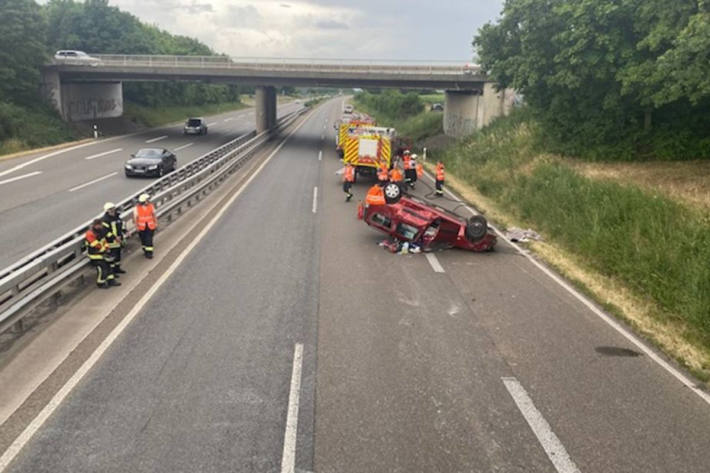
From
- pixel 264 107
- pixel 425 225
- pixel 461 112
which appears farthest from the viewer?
pixel 264 107

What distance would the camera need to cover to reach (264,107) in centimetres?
5209

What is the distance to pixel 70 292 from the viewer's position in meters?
10.4

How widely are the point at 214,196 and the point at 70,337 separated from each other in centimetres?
1368

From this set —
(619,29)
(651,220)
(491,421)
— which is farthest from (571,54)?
(491,421)

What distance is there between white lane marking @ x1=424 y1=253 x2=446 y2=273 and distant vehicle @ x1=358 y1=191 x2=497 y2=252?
297 millimetres

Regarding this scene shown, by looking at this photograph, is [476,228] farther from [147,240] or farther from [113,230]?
[113,230]

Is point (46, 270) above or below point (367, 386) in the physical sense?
above

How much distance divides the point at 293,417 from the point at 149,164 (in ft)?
74.0

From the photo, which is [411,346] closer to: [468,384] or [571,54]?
[468,384]

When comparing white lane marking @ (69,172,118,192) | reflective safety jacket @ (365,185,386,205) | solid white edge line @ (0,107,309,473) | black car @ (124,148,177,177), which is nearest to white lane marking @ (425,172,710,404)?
reflective safety jacket @ (365,185,386,205)

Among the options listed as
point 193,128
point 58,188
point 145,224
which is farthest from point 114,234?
point 193,128

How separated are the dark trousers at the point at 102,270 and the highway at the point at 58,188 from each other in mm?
3299

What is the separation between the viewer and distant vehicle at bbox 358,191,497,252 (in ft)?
46.4

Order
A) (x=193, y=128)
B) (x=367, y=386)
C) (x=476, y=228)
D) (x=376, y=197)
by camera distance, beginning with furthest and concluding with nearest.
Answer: (x=193, y=128), (x=376, y=197), (x=476, y=228), (x=367, y=386)
